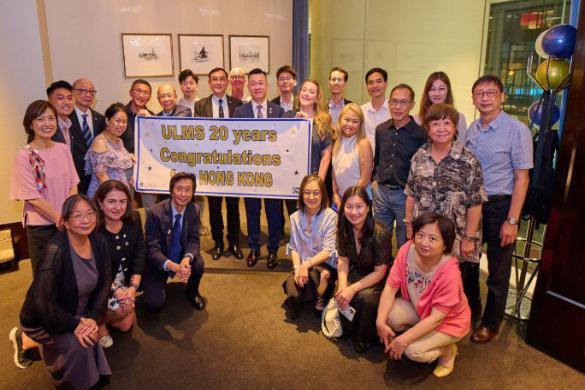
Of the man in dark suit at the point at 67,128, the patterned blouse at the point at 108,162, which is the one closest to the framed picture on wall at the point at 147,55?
the man in dark suit at the point at 67,128

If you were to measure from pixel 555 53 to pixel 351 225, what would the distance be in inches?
61.7

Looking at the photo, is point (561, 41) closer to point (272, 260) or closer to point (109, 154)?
point (272, 260)

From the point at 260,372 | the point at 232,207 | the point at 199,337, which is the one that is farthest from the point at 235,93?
the point at 260,372

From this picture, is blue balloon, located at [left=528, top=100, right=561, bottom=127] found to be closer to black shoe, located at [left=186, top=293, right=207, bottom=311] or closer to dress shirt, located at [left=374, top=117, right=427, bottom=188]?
dress shirt, located at [left=374, top=117, right=427, bottom=188]

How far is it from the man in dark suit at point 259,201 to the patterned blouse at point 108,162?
983mm

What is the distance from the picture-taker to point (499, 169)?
2.55 m

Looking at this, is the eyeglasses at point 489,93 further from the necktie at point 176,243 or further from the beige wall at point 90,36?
the beige wall at point 90,36

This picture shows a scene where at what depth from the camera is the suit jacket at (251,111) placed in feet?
12.5

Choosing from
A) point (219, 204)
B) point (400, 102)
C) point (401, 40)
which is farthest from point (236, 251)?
point (401, 40)

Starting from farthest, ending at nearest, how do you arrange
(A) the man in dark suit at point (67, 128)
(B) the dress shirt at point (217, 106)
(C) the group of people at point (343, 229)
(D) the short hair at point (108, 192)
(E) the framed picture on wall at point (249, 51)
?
(E) the framed picture on wall at point (249, 51) → (B) the dress shirt at point (217, 106) → (A) the man in dark suit at point (67, 128) → (D) the short hair at point (108, 192) → (C) the group of people at point (343, 229)

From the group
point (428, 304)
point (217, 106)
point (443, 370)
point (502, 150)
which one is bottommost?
point (443, 370)

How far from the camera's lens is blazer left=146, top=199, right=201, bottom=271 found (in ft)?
10.2

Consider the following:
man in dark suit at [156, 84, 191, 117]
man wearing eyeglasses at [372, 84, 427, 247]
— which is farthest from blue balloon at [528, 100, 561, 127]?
man in dark suit at [156, 84, 191, 117]

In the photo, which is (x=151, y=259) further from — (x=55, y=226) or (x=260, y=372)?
(x=260, y=372)
